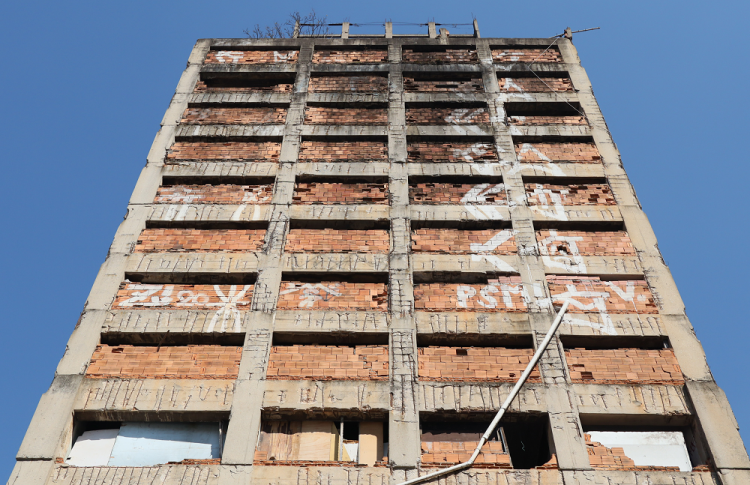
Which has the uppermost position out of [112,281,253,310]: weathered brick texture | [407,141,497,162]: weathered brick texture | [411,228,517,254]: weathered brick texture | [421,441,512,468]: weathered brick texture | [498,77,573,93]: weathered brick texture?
[498,77,573,93]: weathered brick texture

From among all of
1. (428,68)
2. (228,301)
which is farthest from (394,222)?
(428,68)

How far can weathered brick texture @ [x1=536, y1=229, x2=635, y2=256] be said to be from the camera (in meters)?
12.0

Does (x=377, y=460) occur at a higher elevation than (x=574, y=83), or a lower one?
lower

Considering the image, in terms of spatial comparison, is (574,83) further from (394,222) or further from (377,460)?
(377,460)

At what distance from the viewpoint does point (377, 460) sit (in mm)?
9297

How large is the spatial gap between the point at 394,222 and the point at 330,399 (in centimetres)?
395

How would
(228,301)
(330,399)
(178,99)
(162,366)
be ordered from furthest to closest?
(178,99) → (228,301) → (162,366) → (330,399)

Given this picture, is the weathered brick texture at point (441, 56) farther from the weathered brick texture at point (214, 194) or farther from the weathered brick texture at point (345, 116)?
the weathered brick texture at point (214, 194)

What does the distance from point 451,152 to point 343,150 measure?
2306mm

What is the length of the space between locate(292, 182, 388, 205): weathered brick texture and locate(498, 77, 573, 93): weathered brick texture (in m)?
4.80

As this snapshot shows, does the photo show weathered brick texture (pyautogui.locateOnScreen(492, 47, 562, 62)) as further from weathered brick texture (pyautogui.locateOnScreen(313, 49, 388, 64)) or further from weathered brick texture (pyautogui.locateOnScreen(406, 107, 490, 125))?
weathered brick texture (pyautogui.locateOnScreen(313, 49, 388, 64))

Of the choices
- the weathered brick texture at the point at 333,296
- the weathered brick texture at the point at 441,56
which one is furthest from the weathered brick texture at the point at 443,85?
the weathered brick texture at the point at 333,296

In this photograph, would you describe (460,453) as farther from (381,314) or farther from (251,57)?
(251,57)

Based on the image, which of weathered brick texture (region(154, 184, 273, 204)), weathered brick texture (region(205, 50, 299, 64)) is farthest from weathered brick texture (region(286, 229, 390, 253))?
weathered brick texture (region(205, 50, 299, 64))
